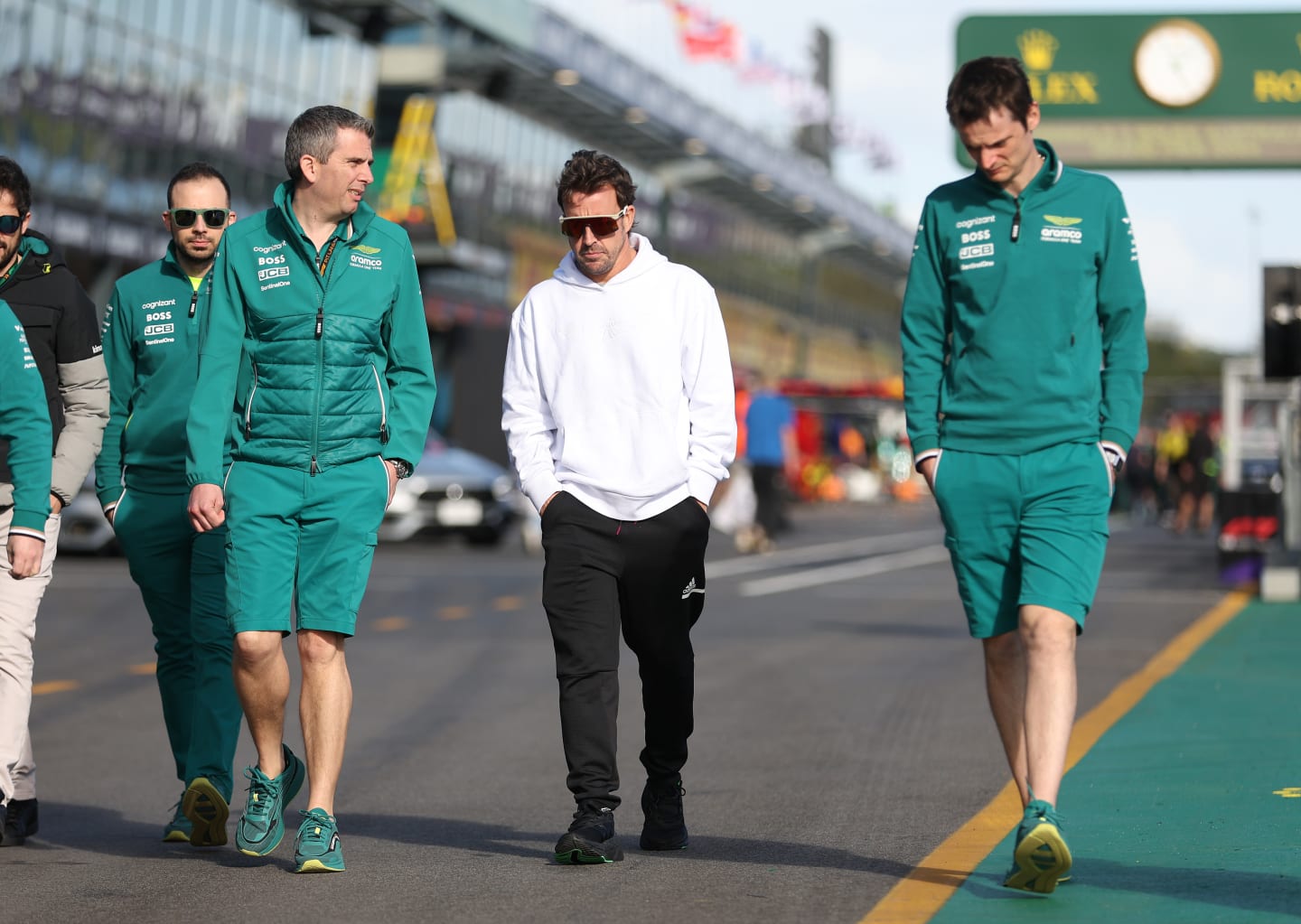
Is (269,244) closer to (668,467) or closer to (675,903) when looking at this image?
(668,467)

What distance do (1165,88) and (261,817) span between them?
14394mm

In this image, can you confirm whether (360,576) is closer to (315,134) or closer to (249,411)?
(249,411)

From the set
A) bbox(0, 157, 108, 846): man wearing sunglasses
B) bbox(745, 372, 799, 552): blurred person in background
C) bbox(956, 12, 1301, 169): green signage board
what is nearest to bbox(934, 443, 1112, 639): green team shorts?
bbox(0, 157, 108, 846): man wearing sunglasses

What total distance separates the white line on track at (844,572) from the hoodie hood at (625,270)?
1255cm

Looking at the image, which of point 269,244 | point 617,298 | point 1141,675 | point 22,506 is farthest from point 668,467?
point 1141,675

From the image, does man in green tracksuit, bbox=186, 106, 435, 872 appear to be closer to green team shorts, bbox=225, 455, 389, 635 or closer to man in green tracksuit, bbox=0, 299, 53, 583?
green team shorts, bbox=225, 455, 389, 635

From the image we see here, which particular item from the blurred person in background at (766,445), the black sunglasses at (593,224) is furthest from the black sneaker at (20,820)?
the blurred person in background at (766,445)

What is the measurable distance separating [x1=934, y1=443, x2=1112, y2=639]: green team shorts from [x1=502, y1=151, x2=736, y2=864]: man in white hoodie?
0.87 metres

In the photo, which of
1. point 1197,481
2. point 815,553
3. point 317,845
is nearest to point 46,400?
point 317,845

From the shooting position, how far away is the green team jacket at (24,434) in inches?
243

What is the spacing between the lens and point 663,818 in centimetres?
614

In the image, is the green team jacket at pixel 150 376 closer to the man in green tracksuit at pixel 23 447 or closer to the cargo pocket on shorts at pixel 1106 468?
the man in green tracksuit at pixel 23 447

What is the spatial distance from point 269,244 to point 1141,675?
264 inches

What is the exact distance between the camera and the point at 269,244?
19.3 ft
